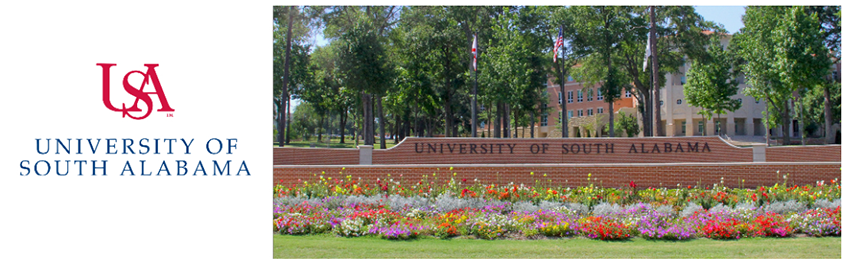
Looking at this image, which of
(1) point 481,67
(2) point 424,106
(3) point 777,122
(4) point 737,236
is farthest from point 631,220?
(3) point 777,122

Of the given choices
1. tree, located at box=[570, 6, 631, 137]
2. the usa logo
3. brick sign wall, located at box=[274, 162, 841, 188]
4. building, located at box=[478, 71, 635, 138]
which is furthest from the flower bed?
building, located at box=[478, 71, 635, 138]

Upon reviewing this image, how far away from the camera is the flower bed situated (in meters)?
7.78

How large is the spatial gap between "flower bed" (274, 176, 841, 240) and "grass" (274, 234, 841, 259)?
0.84ft

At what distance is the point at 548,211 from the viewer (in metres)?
9.01

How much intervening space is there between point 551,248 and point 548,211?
2.06m

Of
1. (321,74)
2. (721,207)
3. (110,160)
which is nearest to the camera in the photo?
(110,160)

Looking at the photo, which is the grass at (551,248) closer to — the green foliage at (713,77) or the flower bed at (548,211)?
the flower bed at (548,211)

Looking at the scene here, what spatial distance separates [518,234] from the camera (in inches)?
311

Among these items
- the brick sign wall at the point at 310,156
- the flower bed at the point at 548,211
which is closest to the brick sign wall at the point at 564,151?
the brick sign wall at the point at 310,156

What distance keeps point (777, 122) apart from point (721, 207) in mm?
37482

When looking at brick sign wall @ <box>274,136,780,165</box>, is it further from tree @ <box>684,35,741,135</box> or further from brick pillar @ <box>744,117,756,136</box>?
brick pillar @ <box>744,117,756,136</box>

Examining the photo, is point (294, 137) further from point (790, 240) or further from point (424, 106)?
point (790, 240)

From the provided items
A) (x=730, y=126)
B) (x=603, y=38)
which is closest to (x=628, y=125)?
(x=730, y=126)

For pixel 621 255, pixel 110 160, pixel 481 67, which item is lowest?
pixel 621 255
